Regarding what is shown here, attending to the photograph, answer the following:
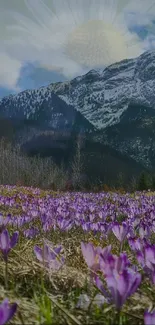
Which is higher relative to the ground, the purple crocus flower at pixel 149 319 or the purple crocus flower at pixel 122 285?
the purple crocus flower at pixel 122 285

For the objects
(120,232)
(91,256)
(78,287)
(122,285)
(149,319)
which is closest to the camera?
(149,319)

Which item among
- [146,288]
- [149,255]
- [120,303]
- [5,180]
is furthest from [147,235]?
[5,180]

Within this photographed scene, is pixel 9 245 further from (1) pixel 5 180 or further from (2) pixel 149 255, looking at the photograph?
(1) pixel 5 180

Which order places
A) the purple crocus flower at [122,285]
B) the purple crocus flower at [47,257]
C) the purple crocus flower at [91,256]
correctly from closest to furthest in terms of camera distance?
the purple crocus flower at [122,285] → the purple crocus flower at [91,256] → the purple crocus flower at [47,257]

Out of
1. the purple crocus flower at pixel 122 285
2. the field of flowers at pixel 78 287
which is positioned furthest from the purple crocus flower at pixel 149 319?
the purple crocus flower at pixel 122 285

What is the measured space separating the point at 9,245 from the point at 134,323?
2.15 feet

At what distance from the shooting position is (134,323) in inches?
51.4

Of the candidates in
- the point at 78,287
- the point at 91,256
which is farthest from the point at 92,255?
the point at 78,287

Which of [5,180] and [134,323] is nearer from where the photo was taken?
[134,323]

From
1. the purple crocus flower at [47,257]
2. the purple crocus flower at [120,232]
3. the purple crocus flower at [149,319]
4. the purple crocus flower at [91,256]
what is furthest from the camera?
the purple crocus flower at [120,232]

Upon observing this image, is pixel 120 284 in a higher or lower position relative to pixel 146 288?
higher

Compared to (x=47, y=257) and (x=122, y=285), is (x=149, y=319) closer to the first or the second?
(x=122, y=285)

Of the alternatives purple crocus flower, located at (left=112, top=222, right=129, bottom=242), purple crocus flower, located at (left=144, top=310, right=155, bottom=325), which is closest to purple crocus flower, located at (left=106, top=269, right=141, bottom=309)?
purple crocus flower, located at (left=144, top=310, right=155, bottom=325)

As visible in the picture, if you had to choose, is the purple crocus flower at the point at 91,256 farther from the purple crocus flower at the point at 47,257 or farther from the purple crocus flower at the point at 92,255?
the purple crocus flower at the point at 47,257
